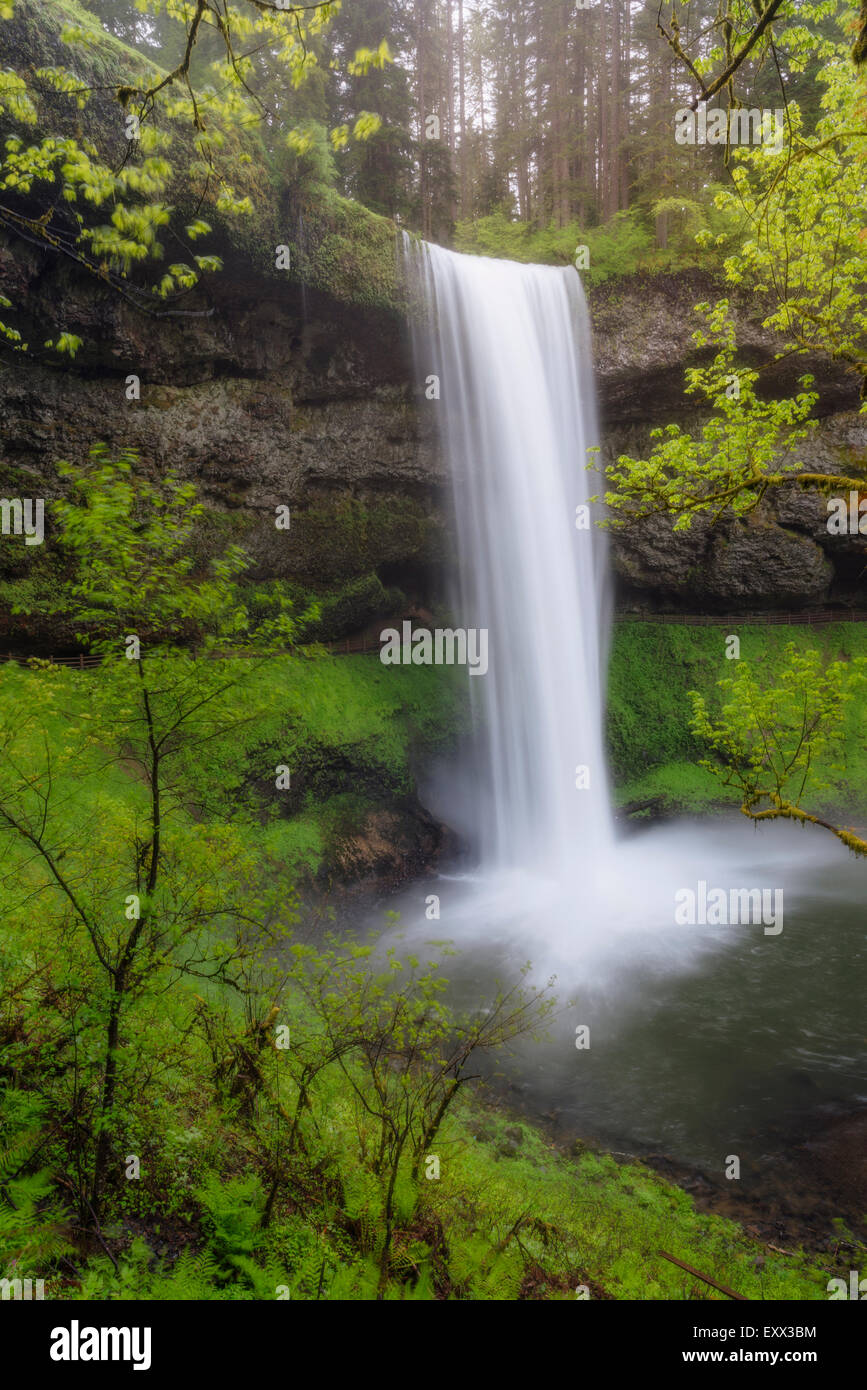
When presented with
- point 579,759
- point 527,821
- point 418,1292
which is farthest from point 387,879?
point 418,1292

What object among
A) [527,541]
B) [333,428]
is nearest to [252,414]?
[333,428]

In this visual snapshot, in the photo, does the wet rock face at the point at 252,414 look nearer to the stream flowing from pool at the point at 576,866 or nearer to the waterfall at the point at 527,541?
the waterfall at the point at 527,541

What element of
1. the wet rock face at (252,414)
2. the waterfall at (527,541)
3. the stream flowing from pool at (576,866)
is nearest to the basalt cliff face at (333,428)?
the wet rock face at (252,414)

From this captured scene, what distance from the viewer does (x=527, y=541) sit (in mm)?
17219

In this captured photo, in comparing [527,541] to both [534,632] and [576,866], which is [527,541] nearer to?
[534,632]

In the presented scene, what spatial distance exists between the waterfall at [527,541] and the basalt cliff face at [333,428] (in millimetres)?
733

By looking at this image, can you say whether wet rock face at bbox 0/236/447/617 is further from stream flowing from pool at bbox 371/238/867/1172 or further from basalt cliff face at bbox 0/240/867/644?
stream flowing from pool at bbox 371/238/867/1172

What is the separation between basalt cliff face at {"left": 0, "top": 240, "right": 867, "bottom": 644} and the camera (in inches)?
467

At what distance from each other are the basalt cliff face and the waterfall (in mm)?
733

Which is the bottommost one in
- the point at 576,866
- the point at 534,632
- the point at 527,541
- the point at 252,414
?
the point at 576,866

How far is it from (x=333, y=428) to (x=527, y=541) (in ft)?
18.9

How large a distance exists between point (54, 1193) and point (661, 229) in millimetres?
21828

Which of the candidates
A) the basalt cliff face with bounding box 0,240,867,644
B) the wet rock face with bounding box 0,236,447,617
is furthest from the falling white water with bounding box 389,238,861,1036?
the wet rock face with bounding box 0,236,447,617
